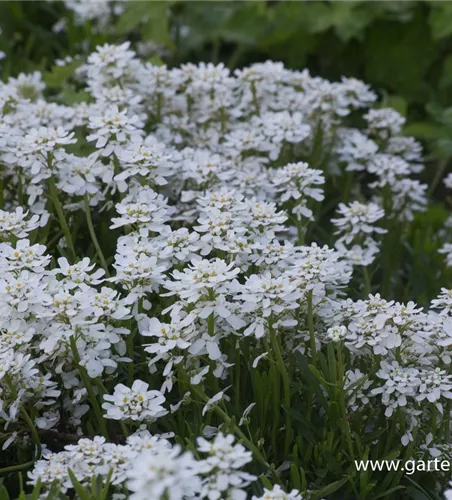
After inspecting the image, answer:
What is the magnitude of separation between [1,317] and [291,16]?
315cm

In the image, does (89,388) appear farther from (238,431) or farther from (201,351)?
(238,431)

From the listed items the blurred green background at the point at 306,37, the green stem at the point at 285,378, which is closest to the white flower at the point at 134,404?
the green stem at the point at 285,378

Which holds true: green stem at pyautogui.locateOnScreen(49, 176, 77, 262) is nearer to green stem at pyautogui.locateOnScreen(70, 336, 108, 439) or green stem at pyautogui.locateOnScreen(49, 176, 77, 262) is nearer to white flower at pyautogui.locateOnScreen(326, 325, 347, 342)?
green stem at pyautogui.locateOnScreen(70, 336, 108, 439)

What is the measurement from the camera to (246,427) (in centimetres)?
230

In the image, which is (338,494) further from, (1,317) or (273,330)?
(1,317)

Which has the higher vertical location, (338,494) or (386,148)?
(386,148)

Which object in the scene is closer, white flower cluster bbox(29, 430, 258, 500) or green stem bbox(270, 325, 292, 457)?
white flower cluster bbox(29, 430, 258, 500)

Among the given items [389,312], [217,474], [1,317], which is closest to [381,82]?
[389,312]

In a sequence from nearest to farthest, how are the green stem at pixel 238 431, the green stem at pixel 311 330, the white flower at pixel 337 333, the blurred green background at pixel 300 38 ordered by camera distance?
the green stem at pixel 238 431, the white flower at pixel 337 333, the green stem at pixel 311 330, the blurred green background at pixel 300 38

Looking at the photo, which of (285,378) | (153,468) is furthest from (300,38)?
(153,468)

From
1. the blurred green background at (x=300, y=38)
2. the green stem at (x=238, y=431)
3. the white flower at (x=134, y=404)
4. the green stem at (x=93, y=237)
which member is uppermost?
the blurred green background at (x=300, y=38)

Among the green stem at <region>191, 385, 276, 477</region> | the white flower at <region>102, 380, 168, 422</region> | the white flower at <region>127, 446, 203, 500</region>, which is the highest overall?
the white flower at <region>102, 380, 168, 422</region>

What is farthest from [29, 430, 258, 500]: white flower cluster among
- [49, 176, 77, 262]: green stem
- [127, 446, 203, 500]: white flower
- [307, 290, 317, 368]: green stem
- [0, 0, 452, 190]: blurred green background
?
[0, 0, 452, 190]: blurred green background

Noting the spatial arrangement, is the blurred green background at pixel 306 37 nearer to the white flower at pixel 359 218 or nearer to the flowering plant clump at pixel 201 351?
the white flower at pixel 359 218
